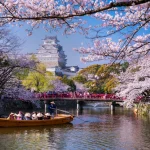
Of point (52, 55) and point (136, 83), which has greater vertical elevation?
point (52, 55)

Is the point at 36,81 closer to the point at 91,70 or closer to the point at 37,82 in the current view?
the point at 37,82

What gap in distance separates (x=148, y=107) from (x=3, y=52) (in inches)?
551

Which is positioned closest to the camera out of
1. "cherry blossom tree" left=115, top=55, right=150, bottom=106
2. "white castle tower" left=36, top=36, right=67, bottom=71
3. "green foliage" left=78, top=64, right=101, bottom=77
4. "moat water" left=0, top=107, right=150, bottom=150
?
"moat water" left=0, top=107, right=150, bottom=150

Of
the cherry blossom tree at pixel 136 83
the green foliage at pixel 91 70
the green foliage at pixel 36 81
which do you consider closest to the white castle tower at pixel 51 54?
the green foliage at pixel 91 70

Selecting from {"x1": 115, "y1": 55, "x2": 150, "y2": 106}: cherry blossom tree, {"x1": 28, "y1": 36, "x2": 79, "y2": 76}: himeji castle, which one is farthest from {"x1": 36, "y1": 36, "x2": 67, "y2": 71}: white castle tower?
{"x1": 115, "y1": 55, "x2": 150, "y2": 106}: cherry blossom tree

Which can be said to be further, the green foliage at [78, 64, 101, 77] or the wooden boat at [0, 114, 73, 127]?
the green foliage at [78, 64, 101, 77]

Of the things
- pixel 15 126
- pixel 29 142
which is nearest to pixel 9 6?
pixel 29 142

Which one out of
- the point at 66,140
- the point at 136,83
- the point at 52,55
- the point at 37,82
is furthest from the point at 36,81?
the point at 52,55

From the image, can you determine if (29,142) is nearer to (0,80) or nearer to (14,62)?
(0,80)

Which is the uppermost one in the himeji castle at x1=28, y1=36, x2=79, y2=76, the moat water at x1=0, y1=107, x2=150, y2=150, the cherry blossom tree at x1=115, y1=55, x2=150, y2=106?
the himeji castle at x1=28, y1=36, x2=79, y2=76

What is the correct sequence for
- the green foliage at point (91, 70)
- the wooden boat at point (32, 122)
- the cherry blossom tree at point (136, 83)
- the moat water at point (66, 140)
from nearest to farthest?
1. the moat water at point (66, 140)
2. the wooden boat at point (32, 122)
3. the cherry blossom tree at point (136, 83)
4. the green foliage at point (91, 70)

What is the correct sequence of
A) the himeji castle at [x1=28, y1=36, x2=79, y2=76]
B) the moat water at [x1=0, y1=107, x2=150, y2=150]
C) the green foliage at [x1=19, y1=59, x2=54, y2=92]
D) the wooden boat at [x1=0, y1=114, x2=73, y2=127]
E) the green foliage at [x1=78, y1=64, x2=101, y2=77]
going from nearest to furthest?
the moat water at [x1=0, y1=107, x2=150, y2=150], the wooden boat at [x1=0, y1=114, x2=73, y2=127], the green foliage at [x1=19, y1=59, x2=54, y2=92], the green foliage at [x1=78, y1=64, x2=101, y2=77], the himeji castle at [x1=28, y1=36, x2=79, y2=76]

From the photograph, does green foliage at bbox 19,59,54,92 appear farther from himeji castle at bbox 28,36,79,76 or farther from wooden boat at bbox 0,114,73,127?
himeji castle at bbox 28,36,79,76

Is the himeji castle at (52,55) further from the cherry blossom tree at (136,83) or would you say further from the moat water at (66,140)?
the moat water at (66,140)
